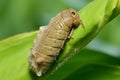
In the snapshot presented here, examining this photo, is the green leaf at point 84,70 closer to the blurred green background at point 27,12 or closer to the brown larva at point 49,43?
the brown larva at point 49,43

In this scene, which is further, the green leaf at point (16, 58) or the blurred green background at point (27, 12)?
the blurred green background at point (27, 12)

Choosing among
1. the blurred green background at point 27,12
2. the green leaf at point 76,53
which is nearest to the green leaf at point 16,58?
the green leaf at point 76,53

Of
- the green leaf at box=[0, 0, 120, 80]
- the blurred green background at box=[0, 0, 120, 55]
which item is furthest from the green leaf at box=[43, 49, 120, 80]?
the blurred green background at box=[0, 0, 120, 55]

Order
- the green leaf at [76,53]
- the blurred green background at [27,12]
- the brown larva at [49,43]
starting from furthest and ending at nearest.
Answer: the blurred green background at [27,12] < the brown larva at [49,43] < the green leaf at [76,53]

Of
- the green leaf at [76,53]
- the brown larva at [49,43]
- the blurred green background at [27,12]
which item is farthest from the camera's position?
the blurred green background at [27,12]

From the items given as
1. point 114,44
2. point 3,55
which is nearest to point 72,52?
point 3,55

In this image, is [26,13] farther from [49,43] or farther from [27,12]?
[49,43]

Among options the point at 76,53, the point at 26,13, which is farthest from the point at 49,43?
the point at 26,13

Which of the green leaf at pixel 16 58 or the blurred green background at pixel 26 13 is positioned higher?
the blurred green background at pixel 26 13
